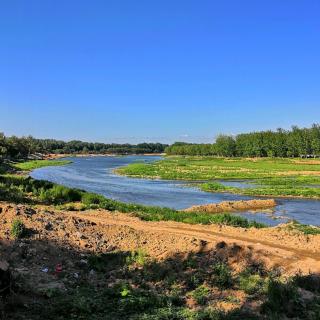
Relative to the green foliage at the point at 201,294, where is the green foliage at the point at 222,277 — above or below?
above

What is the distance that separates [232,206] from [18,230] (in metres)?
26.3

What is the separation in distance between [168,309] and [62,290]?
3.08 m

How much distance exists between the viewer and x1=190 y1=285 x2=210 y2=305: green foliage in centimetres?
1161

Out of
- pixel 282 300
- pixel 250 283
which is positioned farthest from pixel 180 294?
pixel 282 300

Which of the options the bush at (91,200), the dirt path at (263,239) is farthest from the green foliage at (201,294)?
the bush at (91,200)

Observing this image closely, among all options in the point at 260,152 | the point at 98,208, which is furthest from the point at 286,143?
the point at 98,208

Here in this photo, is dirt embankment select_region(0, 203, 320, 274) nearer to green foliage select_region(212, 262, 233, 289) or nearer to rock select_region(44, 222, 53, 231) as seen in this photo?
Result: rock select_region(44, 222, 53, 231)

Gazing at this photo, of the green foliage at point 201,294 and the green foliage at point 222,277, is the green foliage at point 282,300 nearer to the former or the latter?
the green foliage at point 222,277

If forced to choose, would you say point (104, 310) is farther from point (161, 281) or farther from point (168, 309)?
point (161, 281)

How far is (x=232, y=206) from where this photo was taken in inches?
1574

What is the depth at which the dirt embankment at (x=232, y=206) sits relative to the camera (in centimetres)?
3722

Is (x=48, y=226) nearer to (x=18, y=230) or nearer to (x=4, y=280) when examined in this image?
(x=18, y=230)

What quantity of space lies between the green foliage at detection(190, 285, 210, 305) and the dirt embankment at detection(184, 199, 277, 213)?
23.1 meters

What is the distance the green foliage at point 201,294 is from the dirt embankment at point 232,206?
2309cm
